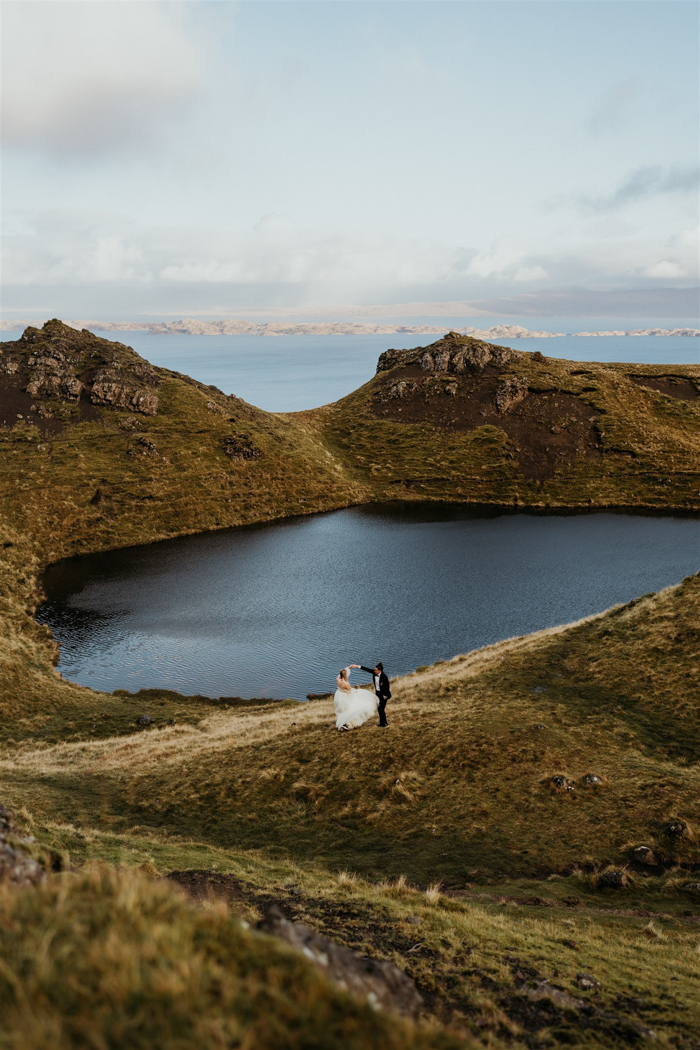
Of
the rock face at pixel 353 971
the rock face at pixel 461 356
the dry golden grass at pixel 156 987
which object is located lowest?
the rock face at pixel 353 971

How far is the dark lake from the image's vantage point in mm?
52156

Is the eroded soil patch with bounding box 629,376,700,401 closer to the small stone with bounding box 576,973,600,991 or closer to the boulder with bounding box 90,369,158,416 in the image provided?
the boulder with bounding box 90,369,158,416

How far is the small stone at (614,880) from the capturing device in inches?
675

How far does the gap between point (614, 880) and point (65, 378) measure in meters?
134

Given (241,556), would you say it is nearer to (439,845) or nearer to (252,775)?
(252,775)

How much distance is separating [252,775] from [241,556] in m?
60.7

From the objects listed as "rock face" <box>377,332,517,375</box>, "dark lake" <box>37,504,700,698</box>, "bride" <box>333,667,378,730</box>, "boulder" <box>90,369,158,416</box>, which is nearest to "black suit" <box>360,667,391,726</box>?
"bride" <box>333,667,378,730</box>

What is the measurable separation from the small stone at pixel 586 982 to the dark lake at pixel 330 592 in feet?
117

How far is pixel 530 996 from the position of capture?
10.4m

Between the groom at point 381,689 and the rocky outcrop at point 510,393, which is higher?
the rocky outcrop at point 510,393

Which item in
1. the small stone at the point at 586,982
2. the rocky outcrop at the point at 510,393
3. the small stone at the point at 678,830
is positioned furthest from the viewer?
the rocky outcrop at the point at 510,393

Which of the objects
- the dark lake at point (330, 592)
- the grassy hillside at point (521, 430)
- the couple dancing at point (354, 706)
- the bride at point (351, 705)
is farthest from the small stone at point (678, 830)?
the grassy hillside at point (521, 430)

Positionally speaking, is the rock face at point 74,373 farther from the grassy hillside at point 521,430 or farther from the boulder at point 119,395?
the grassy hillside at point 521,430

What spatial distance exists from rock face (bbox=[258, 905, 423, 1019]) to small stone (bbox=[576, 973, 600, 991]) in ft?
15.1
